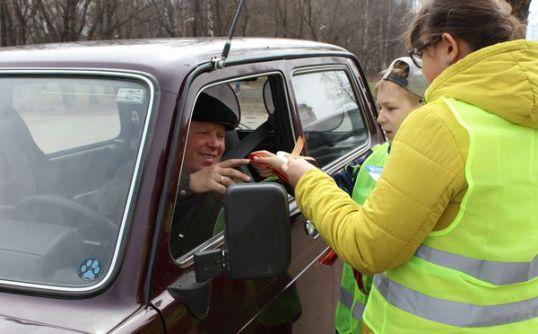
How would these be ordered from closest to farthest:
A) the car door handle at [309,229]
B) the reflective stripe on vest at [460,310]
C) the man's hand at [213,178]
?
the reflective stripe on vest at [460,310] → the man's hand at [213,178] → the car door handle at [309,229]

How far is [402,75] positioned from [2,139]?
1.53m

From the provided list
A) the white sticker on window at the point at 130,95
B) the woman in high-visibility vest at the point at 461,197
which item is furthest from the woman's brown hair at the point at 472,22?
the white sticker on window at the point at 130,95

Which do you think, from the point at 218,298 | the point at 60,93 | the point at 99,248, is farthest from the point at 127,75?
the point at 218,298

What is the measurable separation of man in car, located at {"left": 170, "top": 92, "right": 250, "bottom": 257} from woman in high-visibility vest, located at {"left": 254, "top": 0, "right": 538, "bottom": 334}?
1.87 ft

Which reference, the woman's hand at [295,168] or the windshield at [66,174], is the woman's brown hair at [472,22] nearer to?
the woman's hand at [295,168]

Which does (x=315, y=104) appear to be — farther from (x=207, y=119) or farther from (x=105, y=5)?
(x=105, y=5)

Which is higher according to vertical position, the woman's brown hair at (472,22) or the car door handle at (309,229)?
the woman's brown hair at (472,22)

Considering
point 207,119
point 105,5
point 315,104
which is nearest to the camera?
point 207,119

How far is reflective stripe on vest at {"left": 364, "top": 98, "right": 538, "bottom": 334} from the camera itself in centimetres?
134

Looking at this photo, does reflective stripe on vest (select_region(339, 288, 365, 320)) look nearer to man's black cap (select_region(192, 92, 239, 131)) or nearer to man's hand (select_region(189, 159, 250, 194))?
man's hand (select_region(189, 159, 250, 194))

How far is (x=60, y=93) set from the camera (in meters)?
1.90

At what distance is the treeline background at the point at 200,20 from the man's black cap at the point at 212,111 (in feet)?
34.1

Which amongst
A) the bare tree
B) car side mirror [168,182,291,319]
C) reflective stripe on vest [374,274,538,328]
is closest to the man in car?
car side mirror [168,182,291,319]

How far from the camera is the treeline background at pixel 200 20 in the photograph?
62.0ft
